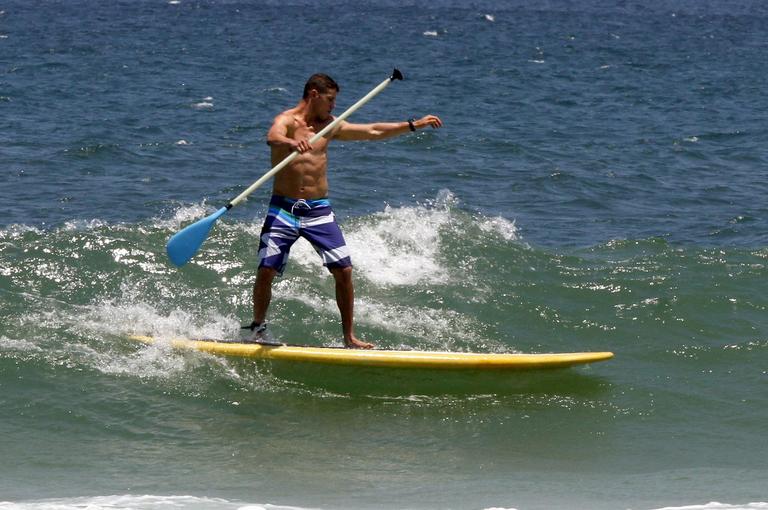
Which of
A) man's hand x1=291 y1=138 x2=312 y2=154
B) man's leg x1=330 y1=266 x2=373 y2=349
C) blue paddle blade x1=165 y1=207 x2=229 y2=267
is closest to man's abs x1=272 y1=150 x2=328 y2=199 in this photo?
man's hand x1=291 y1=138 x2=312 y2=154

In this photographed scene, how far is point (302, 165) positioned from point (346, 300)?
0.96m

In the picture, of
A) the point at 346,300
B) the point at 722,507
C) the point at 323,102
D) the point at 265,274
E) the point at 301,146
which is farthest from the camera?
the point at 346,300

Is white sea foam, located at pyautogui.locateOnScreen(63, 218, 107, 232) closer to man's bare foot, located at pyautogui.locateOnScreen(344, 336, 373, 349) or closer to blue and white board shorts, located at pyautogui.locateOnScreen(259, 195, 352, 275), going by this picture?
blue and white board shorts, located at pyautogui.locateOnScreen(259, 195, 352, 275)

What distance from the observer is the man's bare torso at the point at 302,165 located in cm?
790

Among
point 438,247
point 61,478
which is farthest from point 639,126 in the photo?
point 61,478

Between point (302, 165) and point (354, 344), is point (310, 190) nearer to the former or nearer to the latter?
point (302, 165)

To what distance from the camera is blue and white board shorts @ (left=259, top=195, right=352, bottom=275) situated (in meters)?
8.04

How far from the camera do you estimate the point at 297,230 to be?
807 centimetres

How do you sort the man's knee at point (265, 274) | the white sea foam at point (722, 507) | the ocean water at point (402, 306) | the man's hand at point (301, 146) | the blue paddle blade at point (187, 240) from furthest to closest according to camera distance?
the blue paddle blade at point (187, 240) → the man's knee at point (265, 274) → the man's hand at point (301, 146) → the ocean water at point (402, 306) → the white sea foam at point (722, 507)

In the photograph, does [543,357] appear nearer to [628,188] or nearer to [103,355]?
[103,355]

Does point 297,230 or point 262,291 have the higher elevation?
point 297,230

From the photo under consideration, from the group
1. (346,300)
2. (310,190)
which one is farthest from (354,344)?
(310,190)

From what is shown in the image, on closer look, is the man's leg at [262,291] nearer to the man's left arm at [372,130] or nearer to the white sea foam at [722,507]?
the man's left arm at [372,130]

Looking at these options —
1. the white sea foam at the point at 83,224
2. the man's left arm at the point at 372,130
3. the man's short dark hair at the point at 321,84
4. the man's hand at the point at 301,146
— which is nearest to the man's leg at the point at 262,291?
the man's hand at the point at 301,146
